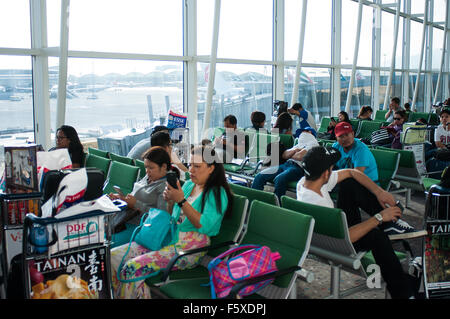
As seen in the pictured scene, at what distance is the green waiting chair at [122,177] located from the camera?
4.17m

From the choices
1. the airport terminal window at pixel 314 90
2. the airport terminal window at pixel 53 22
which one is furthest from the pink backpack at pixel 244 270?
the airport terminal window at pixel 314 90

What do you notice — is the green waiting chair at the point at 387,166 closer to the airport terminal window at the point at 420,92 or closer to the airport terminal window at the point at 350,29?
the airport terminal window at the point at 350,29

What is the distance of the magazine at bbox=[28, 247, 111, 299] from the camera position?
232cm

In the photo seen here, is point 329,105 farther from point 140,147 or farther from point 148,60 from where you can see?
point 140,147

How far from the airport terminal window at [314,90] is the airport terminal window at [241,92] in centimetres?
62

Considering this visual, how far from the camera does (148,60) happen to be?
7.68 metres

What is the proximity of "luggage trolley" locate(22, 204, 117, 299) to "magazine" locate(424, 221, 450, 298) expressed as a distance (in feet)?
6.48

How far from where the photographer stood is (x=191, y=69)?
8.20 metres

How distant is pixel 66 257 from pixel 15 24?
4.79 metres

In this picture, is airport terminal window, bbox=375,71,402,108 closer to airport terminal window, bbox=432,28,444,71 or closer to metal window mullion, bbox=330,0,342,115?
metal window mullion, bbox=330,0,342,115
